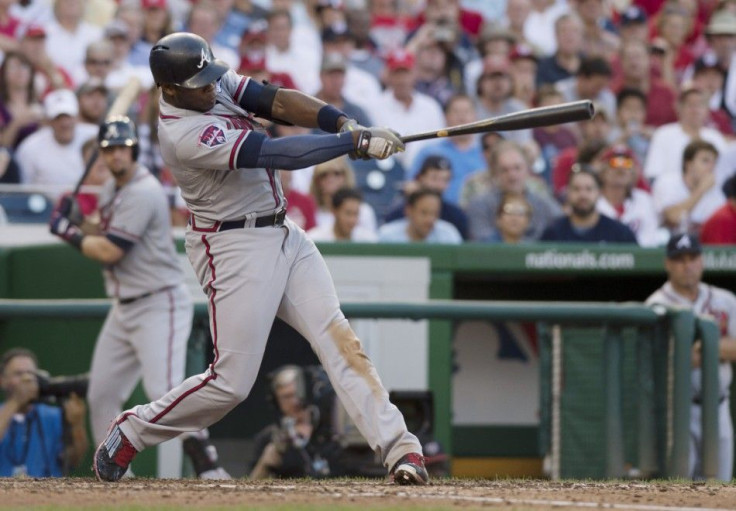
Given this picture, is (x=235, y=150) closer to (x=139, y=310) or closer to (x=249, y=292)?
(x=249, y=292)

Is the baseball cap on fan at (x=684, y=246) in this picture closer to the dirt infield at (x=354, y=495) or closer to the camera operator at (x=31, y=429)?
the dirt infield at (x=354, y=495)

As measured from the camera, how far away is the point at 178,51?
463cm

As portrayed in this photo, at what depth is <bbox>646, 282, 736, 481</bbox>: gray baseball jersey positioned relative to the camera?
24.1ft

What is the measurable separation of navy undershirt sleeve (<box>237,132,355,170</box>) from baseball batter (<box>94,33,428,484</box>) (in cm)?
8

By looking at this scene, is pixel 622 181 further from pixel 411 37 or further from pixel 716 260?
pixel 411 37

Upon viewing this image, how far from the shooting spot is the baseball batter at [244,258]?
4.70 metres

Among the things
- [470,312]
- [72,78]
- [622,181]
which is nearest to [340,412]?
[470,312]

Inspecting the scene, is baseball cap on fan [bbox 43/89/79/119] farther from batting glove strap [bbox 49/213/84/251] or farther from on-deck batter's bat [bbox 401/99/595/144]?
on-deck batter's bat [bbox 401/99/595/144]

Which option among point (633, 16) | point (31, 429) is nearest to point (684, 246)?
point (31, 429)

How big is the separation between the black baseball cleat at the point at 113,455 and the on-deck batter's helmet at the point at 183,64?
1.35 metres

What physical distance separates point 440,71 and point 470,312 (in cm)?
426

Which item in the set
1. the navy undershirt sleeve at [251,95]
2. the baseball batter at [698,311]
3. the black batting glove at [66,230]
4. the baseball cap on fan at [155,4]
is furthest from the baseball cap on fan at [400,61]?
the navy undershirt sleeve at [251,95]

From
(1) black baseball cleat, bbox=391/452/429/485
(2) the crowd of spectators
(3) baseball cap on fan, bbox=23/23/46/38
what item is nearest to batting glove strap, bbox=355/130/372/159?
(1) black baseball cleat, bbox=391/452/429/485

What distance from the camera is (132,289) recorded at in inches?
273
